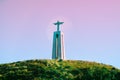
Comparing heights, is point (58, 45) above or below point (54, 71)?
above

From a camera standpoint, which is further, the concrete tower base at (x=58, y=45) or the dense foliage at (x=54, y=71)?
the concrete tower base at (x=58, y=45)

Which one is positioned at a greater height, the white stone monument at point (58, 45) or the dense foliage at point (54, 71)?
the white stone monument at point (58, 45)

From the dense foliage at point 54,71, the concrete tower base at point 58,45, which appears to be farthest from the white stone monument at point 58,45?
the dense foliage at point 54,71

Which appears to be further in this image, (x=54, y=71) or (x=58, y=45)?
(x=58, y=45)

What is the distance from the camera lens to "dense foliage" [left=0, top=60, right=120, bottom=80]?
134ft

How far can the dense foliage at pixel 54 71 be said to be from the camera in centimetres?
4072

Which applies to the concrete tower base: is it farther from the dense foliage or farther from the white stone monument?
the dense foliage

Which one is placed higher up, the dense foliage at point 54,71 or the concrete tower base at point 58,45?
the concrete tower base at point 58,45

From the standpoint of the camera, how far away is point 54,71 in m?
42.2

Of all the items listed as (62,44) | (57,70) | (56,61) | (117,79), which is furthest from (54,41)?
(117,79)

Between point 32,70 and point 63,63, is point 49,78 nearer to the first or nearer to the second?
point 32,70

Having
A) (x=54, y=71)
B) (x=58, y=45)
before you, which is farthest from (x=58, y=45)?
(x=54, y=71)

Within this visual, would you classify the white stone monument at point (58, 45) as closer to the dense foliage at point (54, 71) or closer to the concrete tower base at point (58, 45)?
the concrete tower base at point (58, 45)

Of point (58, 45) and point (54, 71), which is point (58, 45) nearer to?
point (58, 45)
